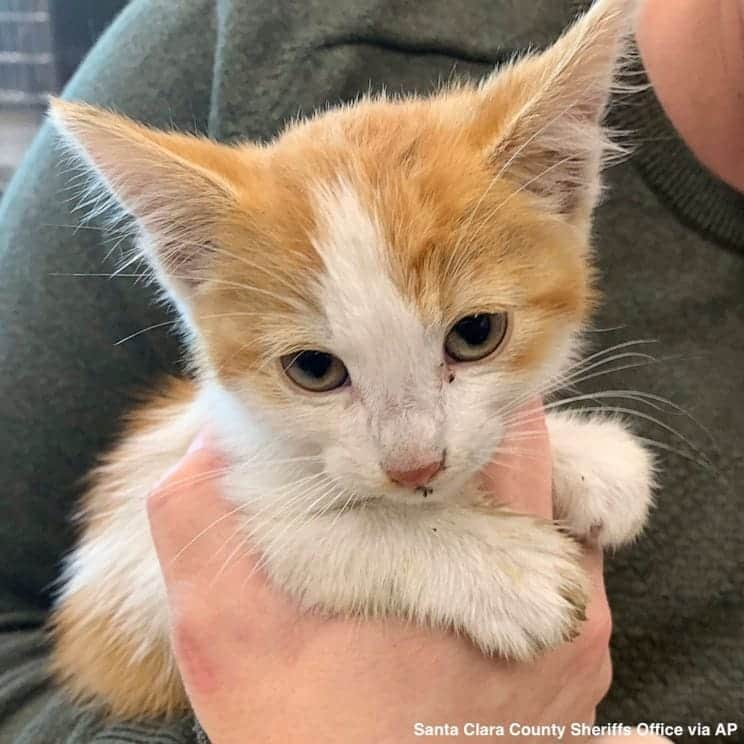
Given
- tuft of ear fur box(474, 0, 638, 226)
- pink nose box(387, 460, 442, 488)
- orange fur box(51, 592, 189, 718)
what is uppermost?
tuft of ear fur box(474, 0, 638, 226)

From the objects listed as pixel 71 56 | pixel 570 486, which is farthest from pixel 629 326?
pixel 71 56

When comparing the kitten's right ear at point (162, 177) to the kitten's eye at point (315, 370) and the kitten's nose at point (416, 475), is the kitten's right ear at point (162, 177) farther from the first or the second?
the kitten's nose at point (416, 475)

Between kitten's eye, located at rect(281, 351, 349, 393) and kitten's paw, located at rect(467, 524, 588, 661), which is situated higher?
kitten's eye, located at rect(281, 351, 349, 393)

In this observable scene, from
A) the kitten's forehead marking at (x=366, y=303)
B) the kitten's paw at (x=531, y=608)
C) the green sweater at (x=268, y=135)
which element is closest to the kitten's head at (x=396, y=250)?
→ the kitten's forehead marking at (x=366, y=303)

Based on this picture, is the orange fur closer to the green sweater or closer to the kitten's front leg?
the green sweater

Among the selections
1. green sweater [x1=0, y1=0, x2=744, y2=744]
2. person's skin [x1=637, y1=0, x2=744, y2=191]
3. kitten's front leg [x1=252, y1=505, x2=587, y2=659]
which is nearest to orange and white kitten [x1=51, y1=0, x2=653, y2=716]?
kitten's front leg [x1=252, y1=505, x2=587, y2=659]

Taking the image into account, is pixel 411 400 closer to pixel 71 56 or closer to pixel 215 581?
pixel 215 581

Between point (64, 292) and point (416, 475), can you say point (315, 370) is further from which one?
point (64, 292)
